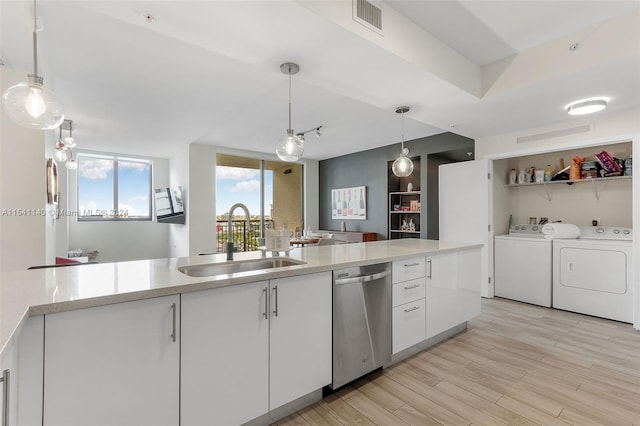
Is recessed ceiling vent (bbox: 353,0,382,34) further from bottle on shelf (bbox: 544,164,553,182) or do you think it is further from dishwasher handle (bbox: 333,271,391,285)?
bottle on shelf (bbox: 544,164,553,182)

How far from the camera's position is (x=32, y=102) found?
1.43 metres

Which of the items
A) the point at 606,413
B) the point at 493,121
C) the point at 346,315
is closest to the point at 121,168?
the point at 346,315

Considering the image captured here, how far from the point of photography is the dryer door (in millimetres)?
3459

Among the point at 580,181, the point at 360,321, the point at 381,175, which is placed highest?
the point at 381,175

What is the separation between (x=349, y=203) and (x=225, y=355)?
5.59 metres

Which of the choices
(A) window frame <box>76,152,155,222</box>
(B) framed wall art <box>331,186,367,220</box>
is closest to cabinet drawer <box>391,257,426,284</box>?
(B) framed wall art <box>331,186,367,220</box>

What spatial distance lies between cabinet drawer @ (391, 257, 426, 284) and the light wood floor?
708mm

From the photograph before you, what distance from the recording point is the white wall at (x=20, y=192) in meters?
2.27

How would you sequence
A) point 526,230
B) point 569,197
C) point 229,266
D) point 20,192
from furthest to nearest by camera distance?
Answer: point 526,230
point 569,197
point 20,192
point 229,266

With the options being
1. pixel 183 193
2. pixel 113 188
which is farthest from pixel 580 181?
pixel 113 188

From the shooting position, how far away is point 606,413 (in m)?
1.88

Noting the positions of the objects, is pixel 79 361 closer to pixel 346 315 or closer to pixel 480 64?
pixel 346 315

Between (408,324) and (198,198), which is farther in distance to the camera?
(198,198)

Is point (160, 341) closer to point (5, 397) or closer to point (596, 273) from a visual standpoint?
point (5, 397)
